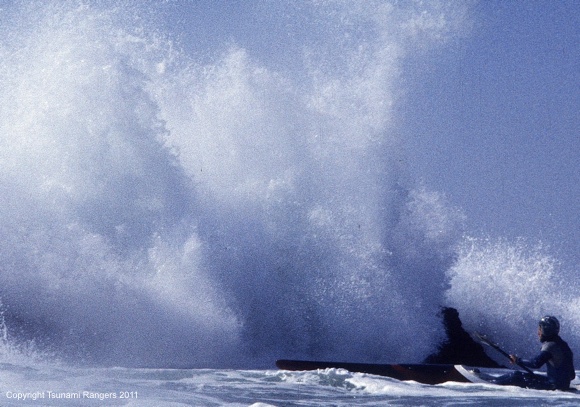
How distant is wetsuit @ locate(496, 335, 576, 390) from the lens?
8.86 metres

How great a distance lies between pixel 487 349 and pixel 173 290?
332 inches

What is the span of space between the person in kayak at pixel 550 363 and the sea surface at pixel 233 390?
21 centimetres

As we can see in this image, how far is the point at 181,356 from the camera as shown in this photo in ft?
39.9

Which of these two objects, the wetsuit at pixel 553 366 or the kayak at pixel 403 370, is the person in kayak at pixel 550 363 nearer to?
the wetsuit at pixel 553 366

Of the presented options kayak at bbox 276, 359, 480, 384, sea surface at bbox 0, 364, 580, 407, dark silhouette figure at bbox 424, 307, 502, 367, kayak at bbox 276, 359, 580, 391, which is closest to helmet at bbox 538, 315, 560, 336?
sea surface at bbox 0, 364, 580, 407

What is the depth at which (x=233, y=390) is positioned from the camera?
851 cm

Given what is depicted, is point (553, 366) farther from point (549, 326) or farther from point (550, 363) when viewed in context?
point (549, 326)

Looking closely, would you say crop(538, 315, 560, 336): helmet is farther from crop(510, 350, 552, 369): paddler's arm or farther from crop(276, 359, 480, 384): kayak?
crop(276, 359, 480, 384): kayak


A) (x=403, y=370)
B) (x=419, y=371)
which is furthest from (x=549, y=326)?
(x=403, y=370)

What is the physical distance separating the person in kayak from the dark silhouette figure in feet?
17.5

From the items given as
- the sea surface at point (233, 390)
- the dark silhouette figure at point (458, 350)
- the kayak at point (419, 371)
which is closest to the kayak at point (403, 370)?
the kayak at point (419, 371)

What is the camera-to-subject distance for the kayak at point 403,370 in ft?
32.8

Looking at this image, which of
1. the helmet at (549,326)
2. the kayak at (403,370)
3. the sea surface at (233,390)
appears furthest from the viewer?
the kayak at (403,370)

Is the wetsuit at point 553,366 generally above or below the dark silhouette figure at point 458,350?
below
